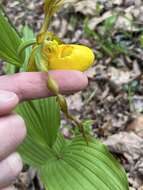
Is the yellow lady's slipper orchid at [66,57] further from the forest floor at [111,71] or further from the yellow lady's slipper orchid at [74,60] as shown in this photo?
the forest floor at [111,71]

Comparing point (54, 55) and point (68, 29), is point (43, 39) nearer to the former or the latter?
point (54, 55)

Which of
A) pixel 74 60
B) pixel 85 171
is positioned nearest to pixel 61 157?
pixel 85 171

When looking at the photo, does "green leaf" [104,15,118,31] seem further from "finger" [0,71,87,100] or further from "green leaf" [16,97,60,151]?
"finger" [0,71,87,100]

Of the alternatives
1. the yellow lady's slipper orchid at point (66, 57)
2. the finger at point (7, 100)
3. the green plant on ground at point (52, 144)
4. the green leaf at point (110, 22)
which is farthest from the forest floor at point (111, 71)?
the finger at point (7, 100)

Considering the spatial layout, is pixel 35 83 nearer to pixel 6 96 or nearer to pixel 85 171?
pixel 6 96

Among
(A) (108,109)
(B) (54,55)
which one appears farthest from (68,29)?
(B) (54,55)

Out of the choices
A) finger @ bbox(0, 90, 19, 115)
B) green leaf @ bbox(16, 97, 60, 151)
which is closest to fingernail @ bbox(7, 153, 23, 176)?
finger @ bbox(0, 90, 19, 115)

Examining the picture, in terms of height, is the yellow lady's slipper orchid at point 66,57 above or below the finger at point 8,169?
above
